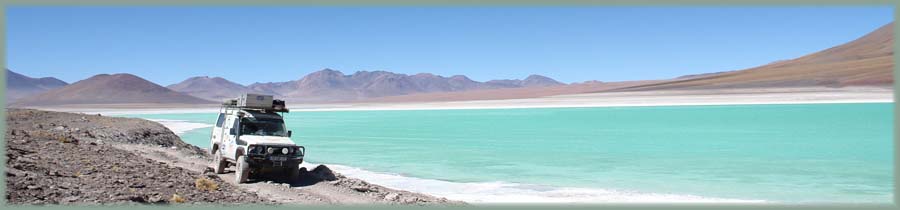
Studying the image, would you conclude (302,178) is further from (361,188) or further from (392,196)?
(392,196)

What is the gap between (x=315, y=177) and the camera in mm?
10336

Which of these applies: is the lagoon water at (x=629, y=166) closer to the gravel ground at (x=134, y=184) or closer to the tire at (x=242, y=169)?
the gravel ground at (x=134, y=184)

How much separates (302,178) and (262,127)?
1.01 meters

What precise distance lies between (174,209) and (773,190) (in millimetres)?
9430

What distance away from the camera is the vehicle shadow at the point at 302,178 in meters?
9.74

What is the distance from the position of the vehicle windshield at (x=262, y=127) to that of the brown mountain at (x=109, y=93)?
138709mm

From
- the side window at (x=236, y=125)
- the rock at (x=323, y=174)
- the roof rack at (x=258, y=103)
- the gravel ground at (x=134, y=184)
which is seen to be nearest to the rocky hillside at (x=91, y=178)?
the gravel ground at (x=134, y=184)

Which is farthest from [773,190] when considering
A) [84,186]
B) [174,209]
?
[84,186]

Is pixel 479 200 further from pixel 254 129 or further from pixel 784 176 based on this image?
pixel 784 176

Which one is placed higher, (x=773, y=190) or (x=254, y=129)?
(x=254, y=129)

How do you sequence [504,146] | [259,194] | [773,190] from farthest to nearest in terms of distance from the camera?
[504,146]
[773,190]
[259,194]

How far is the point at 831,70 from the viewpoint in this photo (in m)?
78.8

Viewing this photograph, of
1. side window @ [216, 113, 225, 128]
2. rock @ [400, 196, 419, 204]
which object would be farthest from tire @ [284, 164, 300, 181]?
rock @ [400, 196, 419, 204]

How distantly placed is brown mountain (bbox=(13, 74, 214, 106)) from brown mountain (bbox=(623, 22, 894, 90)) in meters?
108
